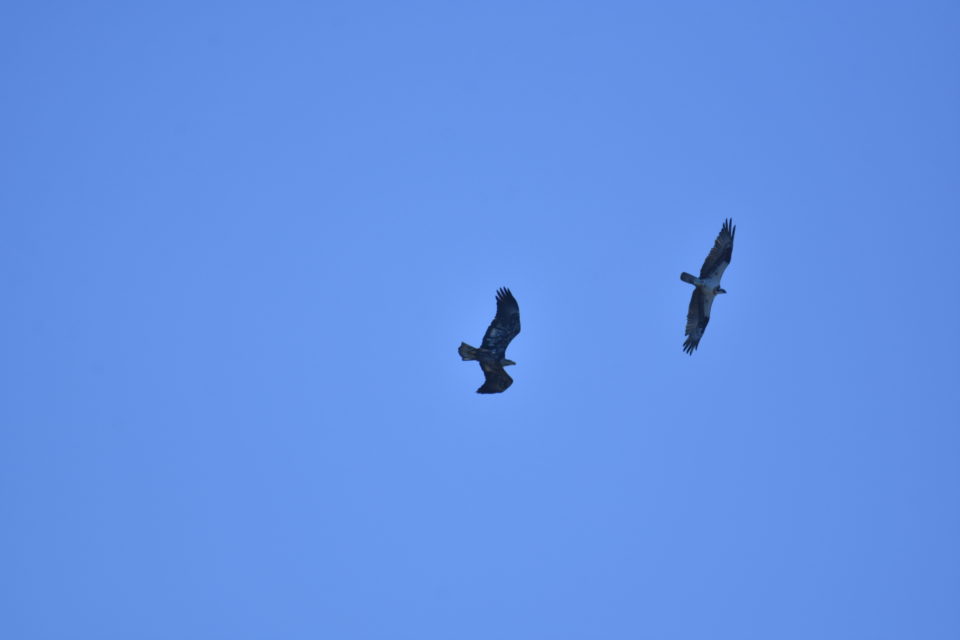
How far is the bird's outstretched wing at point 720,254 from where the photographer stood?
31.8 meters

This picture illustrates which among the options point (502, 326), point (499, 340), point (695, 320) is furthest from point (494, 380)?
point (695, 320)

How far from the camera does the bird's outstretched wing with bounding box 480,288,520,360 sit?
3198 centimetres

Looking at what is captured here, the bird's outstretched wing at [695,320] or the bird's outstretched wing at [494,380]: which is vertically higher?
the bird's outstretched wing at [695,320]

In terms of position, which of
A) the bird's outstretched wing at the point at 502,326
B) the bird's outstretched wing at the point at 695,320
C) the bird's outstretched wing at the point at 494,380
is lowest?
the bird's outstretched wing at the point at 494,380

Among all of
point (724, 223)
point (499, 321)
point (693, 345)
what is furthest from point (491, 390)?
point (724, 223)

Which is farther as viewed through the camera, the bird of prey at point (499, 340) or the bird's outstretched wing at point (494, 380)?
the bird's outstretched wing at point (494, 380)

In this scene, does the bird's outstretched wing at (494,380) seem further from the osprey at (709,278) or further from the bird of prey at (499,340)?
the osprey at (709,278)

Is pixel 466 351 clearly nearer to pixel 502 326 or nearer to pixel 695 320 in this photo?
pixel 502 326

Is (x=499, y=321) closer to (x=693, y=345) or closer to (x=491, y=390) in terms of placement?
(x=491, y=390)

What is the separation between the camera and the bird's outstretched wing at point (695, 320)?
108 ft

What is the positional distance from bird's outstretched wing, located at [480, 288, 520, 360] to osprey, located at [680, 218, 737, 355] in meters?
4.41

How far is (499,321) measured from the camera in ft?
105

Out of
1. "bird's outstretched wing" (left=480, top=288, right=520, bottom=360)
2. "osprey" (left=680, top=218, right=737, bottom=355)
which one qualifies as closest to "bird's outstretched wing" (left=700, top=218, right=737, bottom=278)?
"osprey" (left=680, top=218, right=737, bottom=355)

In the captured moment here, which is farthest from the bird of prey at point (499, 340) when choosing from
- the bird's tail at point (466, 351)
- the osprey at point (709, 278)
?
the osprey at point (709, 278)
